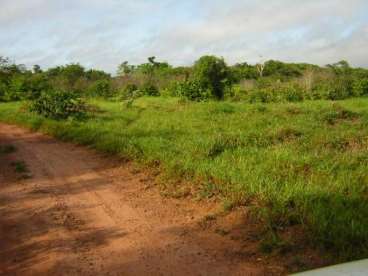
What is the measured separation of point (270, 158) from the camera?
7699mm

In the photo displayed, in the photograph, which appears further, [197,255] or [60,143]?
[60,143]

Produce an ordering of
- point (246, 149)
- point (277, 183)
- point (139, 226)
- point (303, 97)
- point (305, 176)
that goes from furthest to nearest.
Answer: point (303, 97)
point (246, 149)
point (305, 176)
point (277, 183)
point (139, 226)

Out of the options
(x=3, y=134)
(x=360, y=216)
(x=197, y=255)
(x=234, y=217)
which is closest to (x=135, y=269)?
(x=197, y=255)

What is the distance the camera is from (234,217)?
18.9ft

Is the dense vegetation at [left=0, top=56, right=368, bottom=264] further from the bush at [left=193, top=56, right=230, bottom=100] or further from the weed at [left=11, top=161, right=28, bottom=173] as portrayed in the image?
the weed at [left=11, top=161, right=28, bottom=173]

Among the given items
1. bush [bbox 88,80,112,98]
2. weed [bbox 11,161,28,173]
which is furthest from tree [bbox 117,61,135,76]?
weed [bbox 11,161,28,173]

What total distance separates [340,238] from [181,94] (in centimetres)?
1889

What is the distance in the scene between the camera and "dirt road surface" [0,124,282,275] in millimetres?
4605

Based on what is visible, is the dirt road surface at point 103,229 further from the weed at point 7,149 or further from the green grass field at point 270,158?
the weed at point 7,149

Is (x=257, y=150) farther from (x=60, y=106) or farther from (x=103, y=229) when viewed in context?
(x=60, y=106)

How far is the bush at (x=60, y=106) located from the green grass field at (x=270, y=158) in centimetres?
97

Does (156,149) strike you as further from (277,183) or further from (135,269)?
(135,269)

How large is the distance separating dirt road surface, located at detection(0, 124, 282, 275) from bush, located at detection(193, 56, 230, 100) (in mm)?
14469

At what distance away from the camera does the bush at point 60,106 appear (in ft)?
51.5
